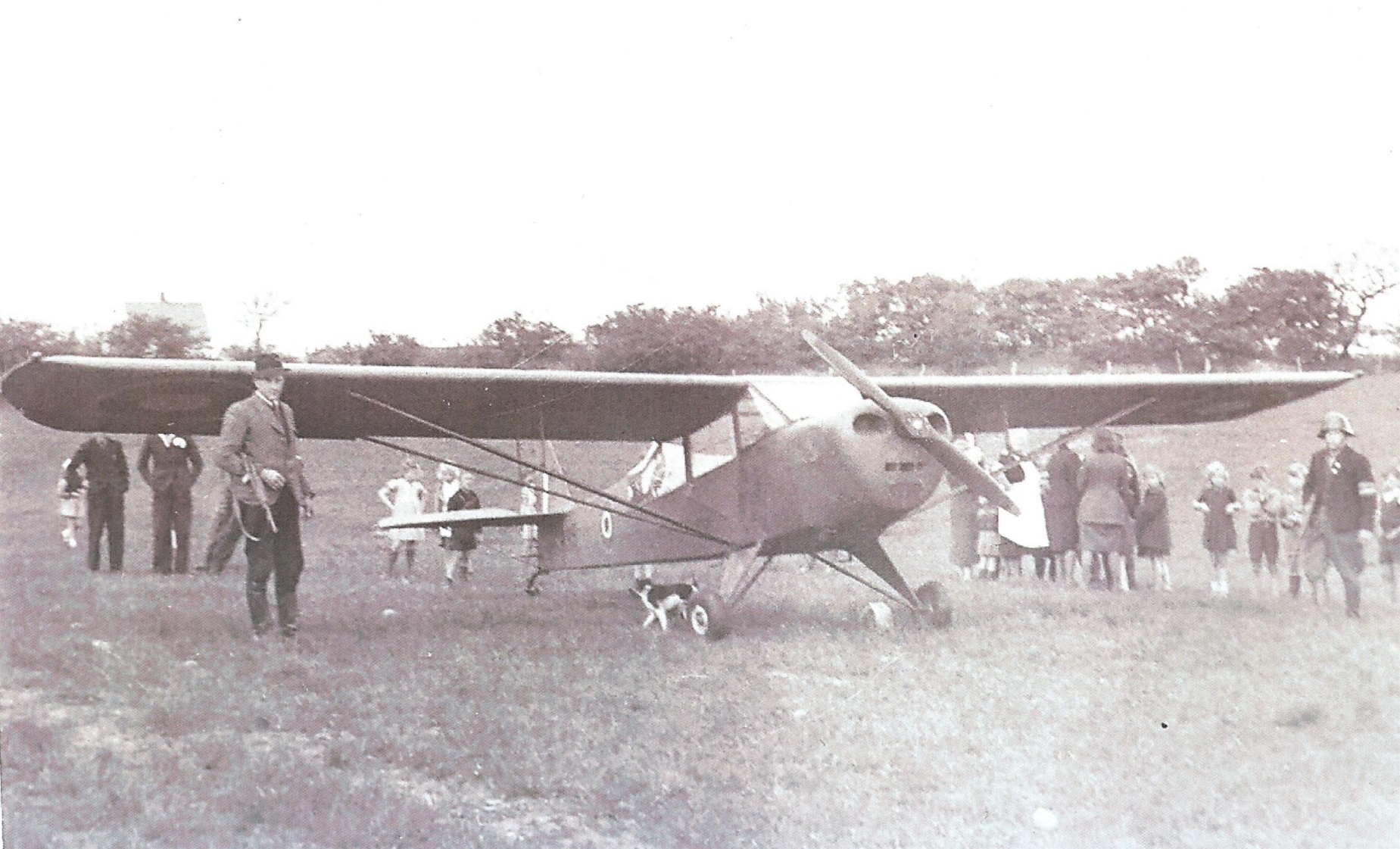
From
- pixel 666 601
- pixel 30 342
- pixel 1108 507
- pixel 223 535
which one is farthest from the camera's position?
pixel 1108 507

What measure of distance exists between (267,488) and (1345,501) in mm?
6523

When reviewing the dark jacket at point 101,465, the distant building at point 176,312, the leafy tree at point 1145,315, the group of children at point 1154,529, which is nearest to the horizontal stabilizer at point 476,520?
the dark jacket at point 101,465

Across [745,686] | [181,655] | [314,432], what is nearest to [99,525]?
[314,432]

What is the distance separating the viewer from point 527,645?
6.35 meters

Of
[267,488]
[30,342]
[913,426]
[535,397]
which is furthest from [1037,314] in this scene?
[30,342]

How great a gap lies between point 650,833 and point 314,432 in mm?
4207

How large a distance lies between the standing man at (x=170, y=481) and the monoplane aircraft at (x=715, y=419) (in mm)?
1880

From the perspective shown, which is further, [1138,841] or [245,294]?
[245,294]

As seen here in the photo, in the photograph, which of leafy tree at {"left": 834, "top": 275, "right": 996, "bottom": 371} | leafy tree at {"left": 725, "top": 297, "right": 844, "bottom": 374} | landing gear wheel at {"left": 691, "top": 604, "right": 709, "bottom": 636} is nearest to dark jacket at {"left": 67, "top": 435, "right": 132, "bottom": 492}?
landing gear wheel at {"left": 691, "top": 604, "right": 709, "bottom": 636}

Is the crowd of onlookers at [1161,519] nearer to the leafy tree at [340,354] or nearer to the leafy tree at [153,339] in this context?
the leafy tree at [340,354]

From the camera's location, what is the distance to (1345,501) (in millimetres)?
6883

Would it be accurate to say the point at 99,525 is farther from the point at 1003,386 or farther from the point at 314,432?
the point at 1003,386

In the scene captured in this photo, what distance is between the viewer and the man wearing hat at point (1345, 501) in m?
6.83

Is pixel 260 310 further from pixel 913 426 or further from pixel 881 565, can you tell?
pixel 881 565
